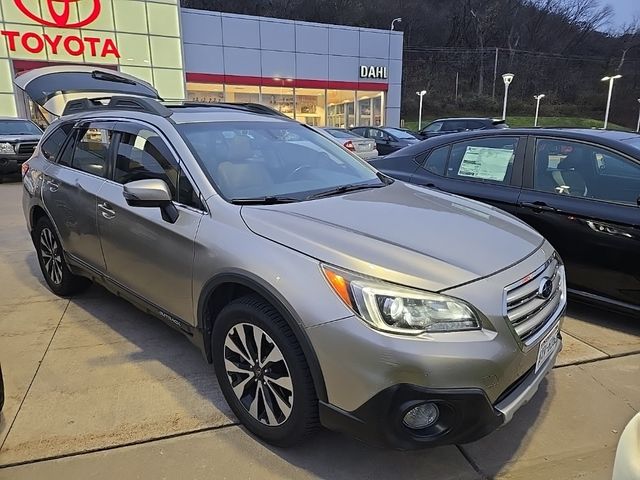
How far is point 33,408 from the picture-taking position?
110 inches

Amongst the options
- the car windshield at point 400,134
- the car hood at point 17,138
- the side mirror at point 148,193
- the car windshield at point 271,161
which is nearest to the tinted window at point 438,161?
the car windshield at point 271,161

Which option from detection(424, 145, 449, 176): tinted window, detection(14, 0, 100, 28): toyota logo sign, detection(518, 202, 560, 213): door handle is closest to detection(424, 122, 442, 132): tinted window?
detection(424, 145, 449, 176): tinted window

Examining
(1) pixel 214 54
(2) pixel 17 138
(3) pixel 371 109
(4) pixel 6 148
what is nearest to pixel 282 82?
(1) pixel 214 54

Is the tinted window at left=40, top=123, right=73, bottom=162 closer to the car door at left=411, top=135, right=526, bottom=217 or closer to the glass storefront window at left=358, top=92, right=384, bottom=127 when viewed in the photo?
the car door at left=411, top=135, right=526, bottom=217

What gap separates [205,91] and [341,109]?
305 inches

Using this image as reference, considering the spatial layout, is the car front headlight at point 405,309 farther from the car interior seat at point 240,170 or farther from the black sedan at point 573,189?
the black sedan at point 573,189

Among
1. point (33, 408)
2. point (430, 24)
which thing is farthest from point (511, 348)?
point (430, 24)

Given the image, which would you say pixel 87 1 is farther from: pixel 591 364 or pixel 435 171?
pixel 591 364

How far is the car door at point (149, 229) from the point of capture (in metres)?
2.70

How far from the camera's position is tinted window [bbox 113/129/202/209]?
2777mm

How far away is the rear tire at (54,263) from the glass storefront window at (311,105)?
23327mm

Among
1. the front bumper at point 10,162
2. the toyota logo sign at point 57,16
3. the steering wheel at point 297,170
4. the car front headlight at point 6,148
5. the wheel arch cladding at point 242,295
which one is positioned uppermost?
the toyota logo sign at point 57,16

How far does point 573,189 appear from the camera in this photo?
3.90 m

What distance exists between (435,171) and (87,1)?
858 inches
